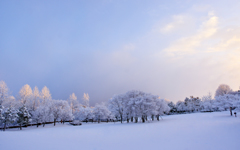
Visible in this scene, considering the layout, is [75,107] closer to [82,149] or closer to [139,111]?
[139,111]

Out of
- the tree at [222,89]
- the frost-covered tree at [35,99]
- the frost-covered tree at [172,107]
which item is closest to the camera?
the frost-covered tree at [35,99]

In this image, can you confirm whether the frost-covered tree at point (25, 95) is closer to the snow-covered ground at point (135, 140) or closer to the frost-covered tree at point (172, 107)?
the snow-covered ground at point (135, 140)

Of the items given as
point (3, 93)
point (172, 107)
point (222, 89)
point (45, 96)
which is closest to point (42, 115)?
point (3, 93)

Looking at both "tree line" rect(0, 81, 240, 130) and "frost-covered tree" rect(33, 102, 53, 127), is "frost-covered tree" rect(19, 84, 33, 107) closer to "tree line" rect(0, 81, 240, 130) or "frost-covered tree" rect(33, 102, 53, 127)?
"tree line" rect(0, 81, 240, 130)

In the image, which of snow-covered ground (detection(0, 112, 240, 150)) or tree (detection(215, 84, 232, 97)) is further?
tree (detection(215, 84, 232, 97))

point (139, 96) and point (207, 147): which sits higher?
point (139, 96)

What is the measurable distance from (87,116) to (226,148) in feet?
196

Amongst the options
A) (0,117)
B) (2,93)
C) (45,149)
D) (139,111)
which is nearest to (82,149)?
A: (45,149)

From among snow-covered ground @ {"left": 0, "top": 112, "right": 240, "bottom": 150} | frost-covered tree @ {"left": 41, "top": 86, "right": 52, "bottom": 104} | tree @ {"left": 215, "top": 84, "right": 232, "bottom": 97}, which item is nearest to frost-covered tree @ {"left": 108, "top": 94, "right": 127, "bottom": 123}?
snow-covered ground @ {"left": 0, "top": 112, "right": 240, "bottom": 150}

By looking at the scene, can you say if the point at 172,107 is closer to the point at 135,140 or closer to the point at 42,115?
the point at 42,115

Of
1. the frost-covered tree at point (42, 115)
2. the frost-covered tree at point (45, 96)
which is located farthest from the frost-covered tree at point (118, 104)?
the frost-covered tree at point (45, 96)

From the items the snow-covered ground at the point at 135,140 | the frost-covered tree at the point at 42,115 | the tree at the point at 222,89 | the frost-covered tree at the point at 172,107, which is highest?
the tree at the point at 222,89

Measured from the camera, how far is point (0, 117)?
32.2 metres

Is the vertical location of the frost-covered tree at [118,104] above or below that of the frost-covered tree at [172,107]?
above
